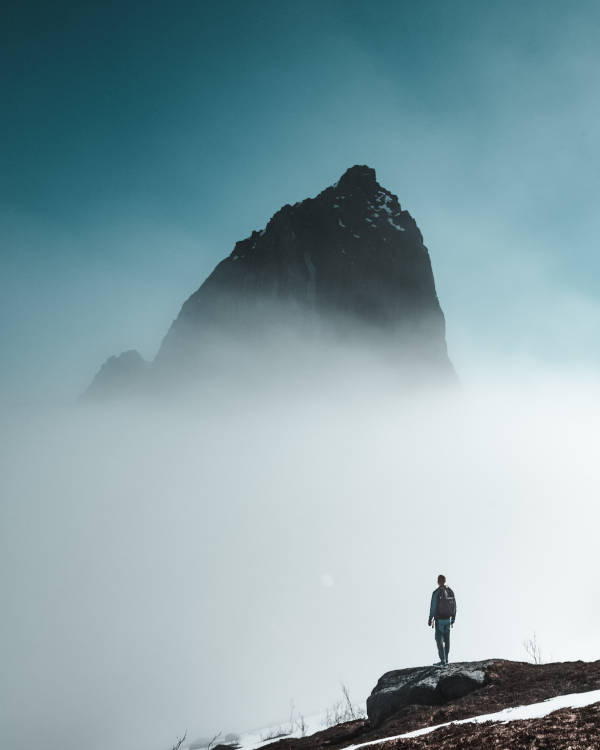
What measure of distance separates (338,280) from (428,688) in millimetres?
127360

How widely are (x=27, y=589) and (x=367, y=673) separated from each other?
125956mm

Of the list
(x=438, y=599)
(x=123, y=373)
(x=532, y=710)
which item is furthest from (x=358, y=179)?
(x=532, y=710)

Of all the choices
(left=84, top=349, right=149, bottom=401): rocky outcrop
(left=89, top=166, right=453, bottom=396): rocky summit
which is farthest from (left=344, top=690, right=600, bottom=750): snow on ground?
(left=84, top=349, right=149, bottom=401): rocky outcrop

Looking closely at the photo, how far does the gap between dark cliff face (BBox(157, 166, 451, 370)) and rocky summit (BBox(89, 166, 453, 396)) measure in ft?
1.00

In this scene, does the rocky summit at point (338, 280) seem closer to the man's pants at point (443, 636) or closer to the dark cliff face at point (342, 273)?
the dark cliff face at point (342, 273)

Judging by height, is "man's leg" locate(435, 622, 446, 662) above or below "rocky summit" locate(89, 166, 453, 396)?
below

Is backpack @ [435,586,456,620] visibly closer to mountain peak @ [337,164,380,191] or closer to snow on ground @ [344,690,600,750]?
snow on ground @ [344,690,600,750]

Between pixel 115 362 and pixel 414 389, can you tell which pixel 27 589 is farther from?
pixel 414 389

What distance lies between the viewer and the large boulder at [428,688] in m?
14.4

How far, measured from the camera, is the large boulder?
14.4 meters

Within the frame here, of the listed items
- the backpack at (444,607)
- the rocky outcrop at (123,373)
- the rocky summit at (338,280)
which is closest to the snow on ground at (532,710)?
the backpack at (444,607)

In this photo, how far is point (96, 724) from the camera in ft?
336

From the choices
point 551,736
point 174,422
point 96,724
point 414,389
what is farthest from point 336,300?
point 551,736

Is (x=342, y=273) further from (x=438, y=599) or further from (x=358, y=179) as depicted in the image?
(x=438, y=599)
